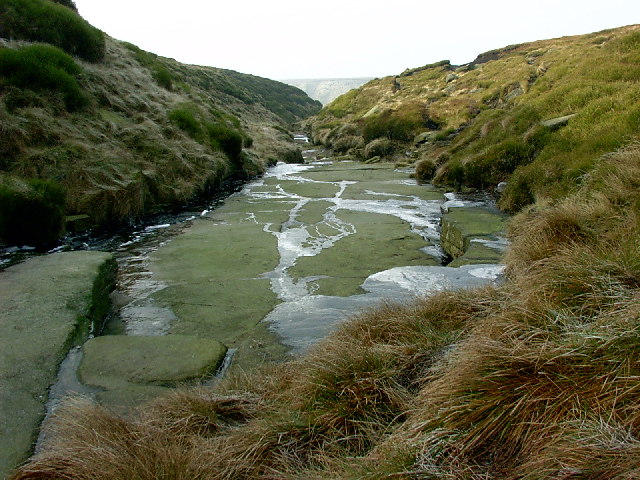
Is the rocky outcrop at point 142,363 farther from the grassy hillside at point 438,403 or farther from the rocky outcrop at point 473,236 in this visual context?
the rocky outcrop at point 473,236

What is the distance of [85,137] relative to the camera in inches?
396

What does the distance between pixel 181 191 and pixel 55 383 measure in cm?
841

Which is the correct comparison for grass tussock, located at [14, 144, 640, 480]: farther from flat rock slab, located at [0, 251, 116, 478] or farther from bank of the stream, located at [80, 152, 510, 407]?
bank of the stream, located at [80, 152, 510, 407]

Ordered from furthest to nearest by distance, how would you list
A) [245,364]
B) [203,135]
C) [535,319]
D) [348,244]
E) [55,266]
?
1. [203,135]
2. [348,244]
3. [55,266]
4. [245,364]
5. [535,319]

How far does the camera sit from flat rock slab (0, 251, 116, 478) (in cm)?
276

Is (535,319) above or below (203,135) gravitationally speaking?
below

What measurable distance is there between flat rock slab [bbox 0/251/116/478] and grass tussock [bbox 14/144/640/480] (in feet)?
1.28

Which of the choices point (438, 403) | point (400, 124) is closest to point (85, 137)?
point (438, 403)

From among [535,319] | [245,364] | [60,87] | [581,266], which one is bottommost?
[245,364]

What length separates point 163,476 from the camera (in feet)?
6.75

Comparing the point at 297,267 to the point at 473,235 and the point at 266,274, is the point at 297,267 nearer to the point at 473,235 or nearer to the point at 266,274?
the point at 266,274

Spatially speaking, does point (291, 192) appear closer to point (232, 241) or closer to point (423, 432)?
point (232, 241)

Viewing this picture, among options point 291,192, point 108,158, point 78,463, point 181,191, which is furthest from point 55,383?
point 291,192

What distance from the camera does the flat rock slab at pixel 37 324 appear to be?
9.05 feet
